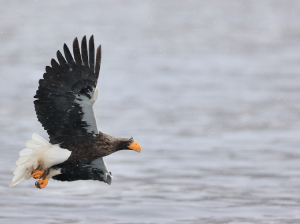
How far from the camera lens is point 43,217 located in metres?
12.9

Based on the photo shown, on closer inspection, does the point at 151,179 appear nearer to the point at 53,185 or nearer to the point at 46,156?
the point at 53,185

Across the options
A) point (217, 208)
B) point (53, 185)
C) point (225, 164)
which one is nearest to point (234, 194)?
point (217, 208)

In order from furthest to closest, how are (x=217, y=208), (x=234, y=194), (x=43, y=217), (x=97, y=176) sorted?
(x=234, y=194)
(x=217, y=208)
(x=43, y=217)
(x=97, y=176)

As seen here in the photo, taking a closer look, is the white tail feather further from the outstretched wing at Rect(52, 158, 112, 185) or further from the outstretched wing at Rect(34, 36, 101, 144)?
the outstretched wing at Rect(52, 158, 112, 185)

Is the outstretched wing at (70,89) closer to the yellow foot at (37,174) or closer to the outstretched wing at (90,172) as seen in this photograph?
the yellow foot at (37,174)

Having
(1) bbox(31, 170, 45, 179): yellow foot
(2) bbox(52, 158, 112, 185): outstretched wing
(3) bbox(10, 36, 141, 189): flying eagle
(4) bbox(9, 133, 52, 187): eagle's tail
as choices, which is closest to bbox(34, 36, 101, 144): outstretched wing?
(3) bbox(10, 36, 141, 189): flying eagle

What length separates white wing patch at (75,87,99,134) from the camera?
9492mm

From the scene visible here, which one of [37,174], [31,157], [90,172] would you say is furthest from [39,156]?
[90,172]

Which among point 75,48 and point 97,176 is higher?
point 75,48

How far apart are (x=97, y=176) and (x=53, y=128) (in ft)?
4.22

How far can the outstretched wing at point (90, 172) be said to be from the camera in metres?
10.5

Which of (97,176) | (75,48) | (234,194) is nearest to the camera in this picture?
(75,48)

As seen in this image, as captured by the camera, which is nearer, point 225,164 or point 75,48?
point 75,48

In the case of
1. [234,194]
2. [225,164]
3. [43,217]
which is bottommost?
[43,217]
